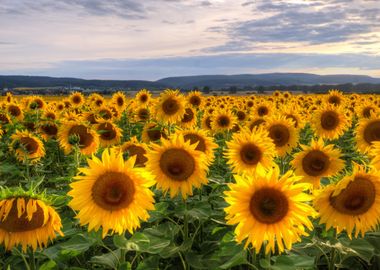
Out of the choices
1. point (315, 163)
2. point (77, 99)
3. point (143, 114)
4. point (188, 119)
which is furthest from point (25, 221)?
point (77, 99)

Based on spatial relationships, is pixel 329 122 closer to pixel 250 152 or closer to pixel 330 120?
pixel 330 120

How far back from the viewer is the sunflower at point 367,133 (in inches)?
362

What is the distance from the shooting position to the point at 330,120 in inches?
426

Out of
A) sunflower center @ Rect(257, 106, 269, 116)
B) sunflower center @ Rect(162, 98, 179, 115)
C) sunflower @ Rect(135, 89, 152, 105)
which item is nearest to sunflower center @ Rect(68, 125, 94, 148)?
sunflower center @ Rect(162, 98, 179, 115)

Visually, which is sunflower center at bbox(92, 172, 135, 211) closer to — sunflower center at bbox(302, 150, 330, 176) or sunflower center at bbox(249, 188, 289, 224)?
sunflower center at bbox(249, 188, 289, 224)

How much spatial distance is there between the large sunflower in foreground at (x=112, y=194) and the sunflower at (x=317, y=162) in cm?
313

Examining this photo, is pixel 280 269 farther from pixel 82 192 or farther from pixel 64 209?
pixel 64 209

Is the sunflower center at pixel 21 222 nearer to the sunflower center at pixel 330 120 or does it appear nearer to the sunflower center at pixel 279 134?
the sunflower center at pixel 279 134

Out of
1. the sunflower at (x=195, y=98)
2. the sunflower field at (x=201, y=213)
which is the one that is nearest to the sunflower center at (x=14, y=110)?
the sunflower at (x=195, y=98)

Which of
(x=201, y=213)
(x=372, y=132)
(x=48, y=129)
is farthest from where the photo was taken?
(x=48, y=129)

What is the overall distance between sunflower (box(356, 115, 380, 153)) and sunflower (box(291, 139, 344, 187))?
9.18 ft

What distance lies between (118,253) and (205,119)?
9.22 meters

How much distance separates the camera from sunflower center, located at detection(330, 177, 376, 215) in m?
4.24

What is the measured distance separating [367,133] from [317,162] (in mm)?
3044
